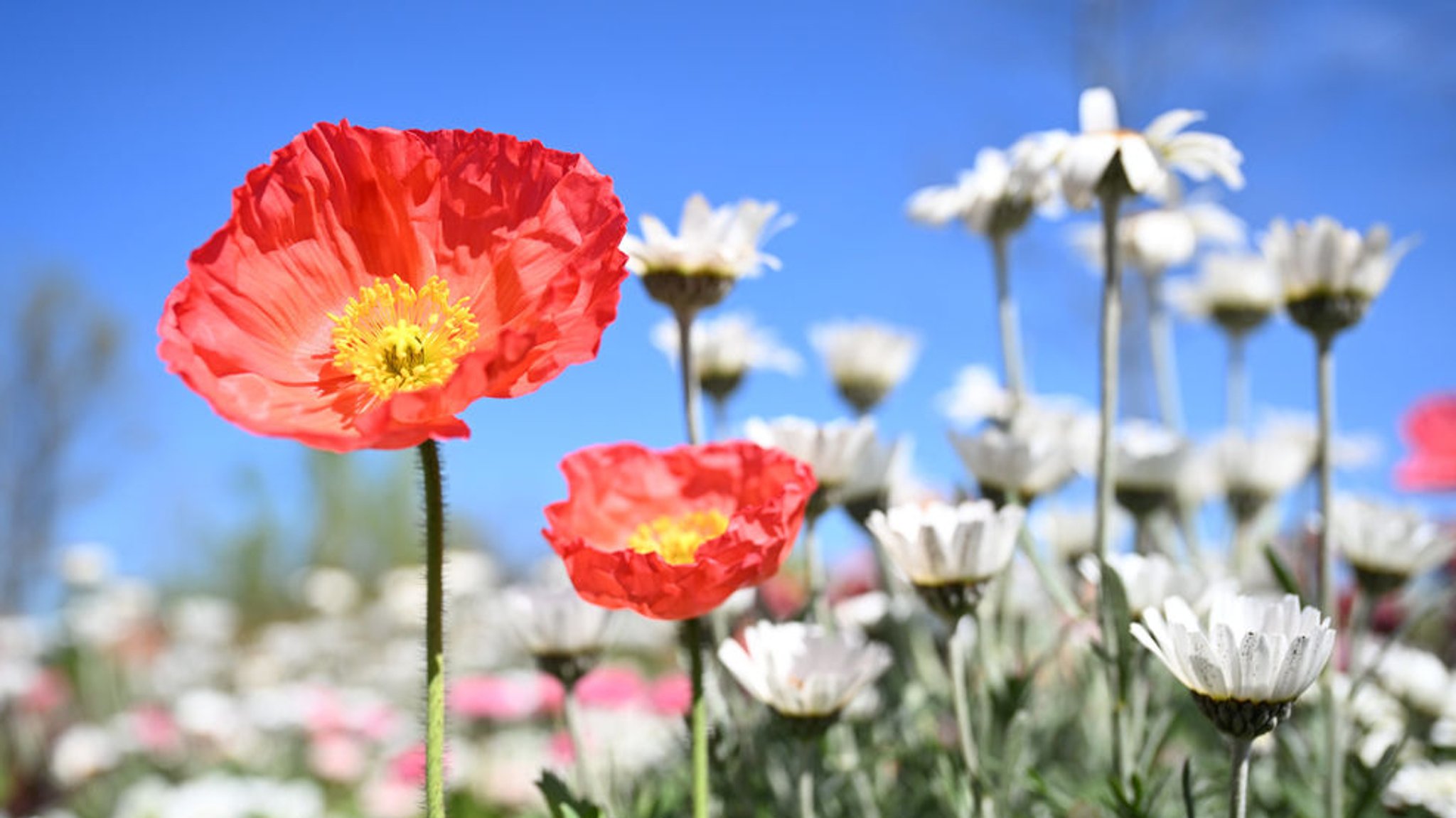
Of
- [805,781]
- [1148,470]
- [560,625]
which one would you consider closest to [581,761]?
[560,625]

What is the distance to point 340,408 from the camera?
84cm

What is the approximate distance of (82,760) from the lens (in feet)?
10.3

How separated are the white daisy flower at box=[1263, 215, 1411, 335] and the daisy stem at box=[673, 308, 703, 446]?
728mm

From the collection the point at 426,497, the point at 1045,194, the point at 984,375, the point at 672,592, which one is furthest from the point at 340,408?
the point at 984,375

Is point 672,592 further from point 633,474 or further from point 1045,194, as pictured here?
point 1045,194

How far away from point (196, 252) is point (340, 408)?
0.47 feet

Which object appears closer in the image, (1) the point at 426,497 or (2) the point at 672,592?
(1) the point at 426,497

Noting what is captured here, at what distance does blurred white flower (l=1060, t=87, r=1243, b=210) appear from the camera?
1155 millimetres

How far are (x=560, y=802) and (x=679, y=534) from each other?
0.27 m

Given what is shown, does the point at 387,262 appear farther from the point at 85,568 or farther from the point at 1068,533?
the point at 85,568

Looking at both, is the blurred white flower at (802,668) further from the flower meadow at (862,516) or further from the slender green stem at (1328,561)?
the slender green stem at (1328,561)

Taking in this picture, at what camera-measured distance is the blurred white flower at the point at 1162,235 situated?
143 cm

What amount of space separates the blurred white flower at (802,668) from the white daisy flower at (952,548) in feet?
0.29

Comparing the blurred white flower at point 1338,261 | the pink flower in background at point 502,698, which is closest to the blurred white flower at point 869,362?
the blurred white flower at point 1338,261
